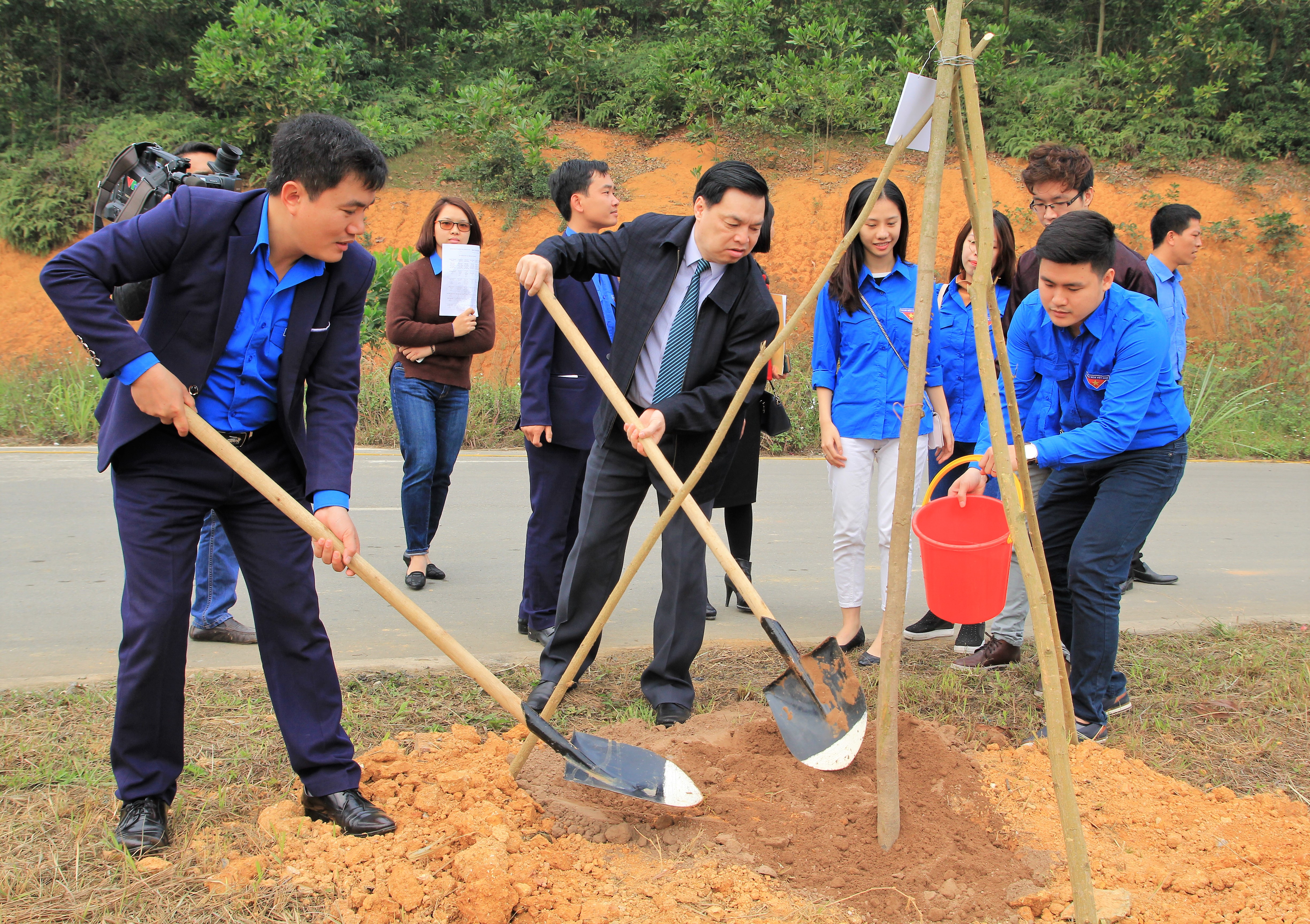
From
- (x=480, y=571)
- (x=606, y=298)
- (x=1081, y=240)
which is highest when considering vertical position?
(x=1081, y=240)

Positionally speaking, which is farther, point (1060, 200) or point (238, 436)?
point (1060, 200)

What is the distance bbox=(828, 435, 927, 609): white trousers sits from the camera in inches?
169

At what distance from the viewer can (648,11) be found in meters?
22.0

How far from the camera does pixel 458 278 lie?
5.04 metres

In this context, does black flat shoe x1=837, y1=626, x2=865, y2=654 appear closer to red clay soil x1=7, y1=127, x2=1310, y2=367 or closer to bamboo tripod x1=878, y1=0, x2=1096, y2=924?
bamboo tripod x1=878, y1=0, x2=1096, y2=924

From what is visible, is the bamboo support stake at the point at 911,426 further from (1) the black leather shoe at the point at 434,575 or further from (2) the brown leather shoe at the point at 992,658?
(1) the black leather shoe at the point at 434,575

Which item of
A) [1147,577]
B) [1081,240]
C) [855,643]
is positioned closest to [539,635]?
[855,643]

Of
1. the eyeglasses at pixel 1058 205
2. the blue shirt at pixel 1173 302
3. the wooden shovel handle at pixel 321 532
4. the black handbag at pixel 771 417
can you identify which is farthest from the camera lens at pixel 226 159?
the blue shirt at pixel 1173 302

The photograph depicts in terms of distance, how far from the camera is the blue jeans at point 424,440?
5.20m

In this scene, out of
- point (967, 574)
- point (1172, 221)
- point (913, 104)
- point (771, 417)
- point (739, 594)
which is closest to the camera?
point (913, 104)

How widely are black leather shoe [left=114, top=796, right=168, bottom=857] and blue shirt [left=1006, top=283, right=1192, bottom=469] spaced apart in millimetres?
3017

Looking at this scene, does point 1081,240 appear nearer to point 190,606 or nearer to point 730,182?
point 730,182

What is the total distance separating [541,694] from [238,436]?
1.53 m

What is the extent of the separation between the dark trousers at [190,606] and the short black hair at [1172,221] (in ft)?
16.7
